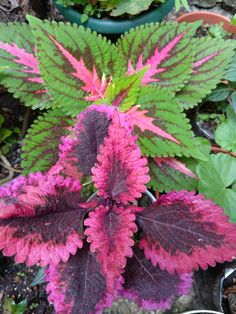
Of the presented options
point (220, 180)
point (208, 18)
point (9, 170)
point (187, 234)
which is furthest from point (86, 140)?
point (208, 18)

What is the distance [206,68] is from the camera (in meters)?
1.00

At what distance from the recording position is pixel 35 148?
909 millimetres

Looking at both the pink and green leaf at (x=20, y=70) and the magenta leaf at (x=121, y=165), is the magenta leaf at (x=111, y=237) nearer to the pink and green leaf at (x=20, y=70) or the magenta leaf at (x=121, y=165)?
the magenta leaf at (x=121, y=165)

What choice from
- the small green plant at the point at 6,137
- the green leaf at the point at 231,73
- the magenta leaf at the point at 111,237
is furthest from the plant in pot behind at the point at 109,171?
the small green plant at the point at 6,137

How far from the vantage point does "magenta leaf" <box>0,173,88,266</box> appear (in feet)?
1.92

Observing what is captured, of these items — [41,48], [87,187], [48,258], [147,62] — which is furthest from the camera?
[147,62]

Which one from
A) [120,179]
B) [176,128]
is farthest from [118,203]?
[176,128]

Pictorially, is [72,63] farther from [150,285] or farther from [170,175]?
[150,285]

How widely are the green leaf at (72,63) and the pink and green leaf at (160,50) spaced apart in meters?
0.05

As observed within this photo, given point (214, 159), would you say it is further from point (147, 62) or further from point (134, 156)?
point (134, 156)

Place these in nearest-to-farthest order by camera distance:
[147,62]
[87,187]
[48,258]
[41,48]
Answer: [48,258], [87,187], [41,48], [147,62]

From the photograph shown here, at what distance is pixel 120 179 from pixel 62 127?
37 centimetres

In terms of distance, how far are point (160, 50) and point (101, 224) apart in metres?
0.55

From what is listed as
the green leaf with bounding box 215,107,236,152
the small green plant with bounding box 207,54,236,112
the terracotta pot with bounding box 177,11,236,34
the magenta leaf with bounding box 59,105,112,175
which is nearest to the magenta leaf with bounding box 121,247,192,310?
the magenta leaf with bounding box 59,105,112,175
